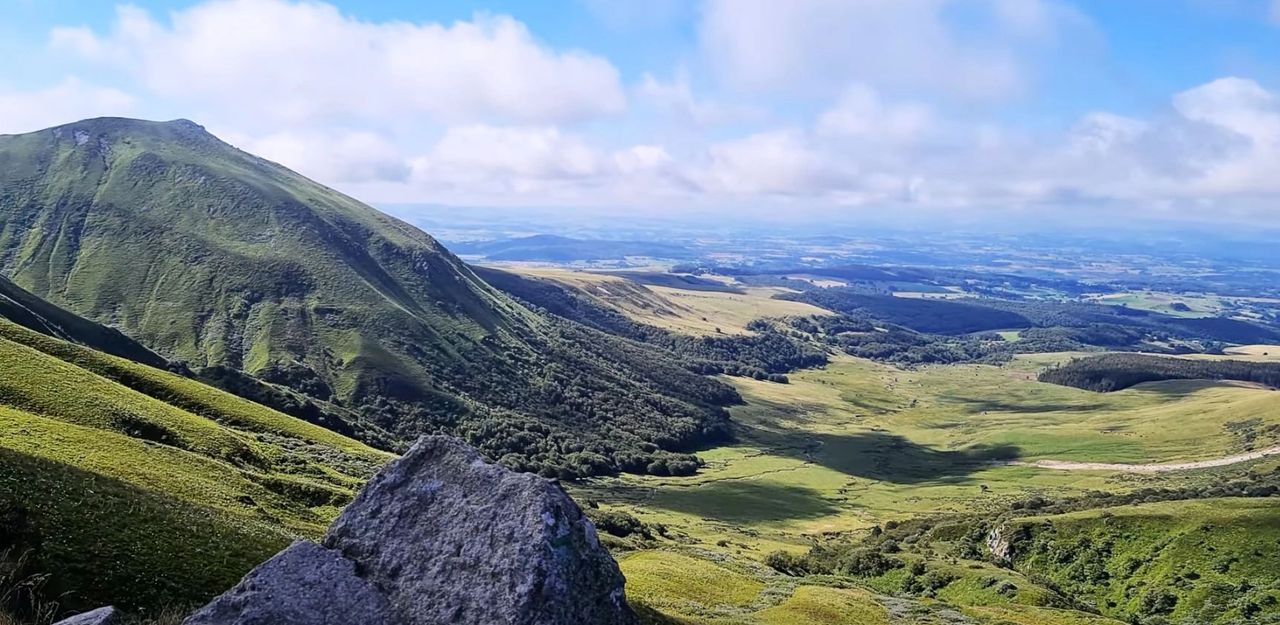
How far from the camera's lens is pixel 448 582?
19094 mm

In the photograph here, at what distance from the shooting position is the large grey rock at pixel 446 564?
18.2 m

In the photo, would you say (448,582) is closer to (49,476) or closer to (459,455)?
(459,455)

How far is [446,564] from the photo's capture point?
1952 cm

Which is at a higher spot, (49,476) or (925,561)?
(49,476)

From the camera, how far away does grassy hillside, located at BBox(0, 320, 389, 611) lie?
34000mm

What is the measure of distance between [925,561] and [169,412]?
3755 inches

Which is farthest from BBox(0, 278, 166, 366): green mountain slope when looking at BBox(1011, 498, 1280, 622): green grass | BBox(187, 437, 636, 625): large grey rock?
BBox(1011, 498, 1280, 622): green grass

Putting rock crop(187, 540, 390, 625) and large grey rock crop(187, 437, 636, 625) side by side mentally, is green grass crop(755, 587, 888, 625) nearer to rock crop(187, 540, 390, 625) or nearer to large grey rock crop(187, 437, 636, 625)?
large grey rock crop(187, 437, 636, 625)

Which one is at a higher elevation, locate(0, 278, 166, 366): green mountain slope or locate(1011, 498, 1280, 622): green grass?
locate(0, 278, 166, 366): green mountain slope

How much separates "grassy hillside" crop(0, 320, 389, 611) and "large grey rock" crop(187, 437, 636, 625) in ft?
35.5

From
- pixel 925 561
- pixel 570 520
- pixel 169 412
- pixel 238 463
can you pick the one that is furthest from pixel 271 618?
pixel 925 561

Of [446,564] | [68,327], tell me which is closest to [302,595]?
[446,564]

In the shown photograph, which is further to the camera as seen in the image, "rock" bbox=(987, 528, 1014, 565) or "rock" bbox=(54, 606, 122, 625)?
"rock" bbox=(987, 528, 1014, 565)

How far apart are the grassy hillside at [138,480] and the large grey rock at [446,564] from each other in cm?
1082
